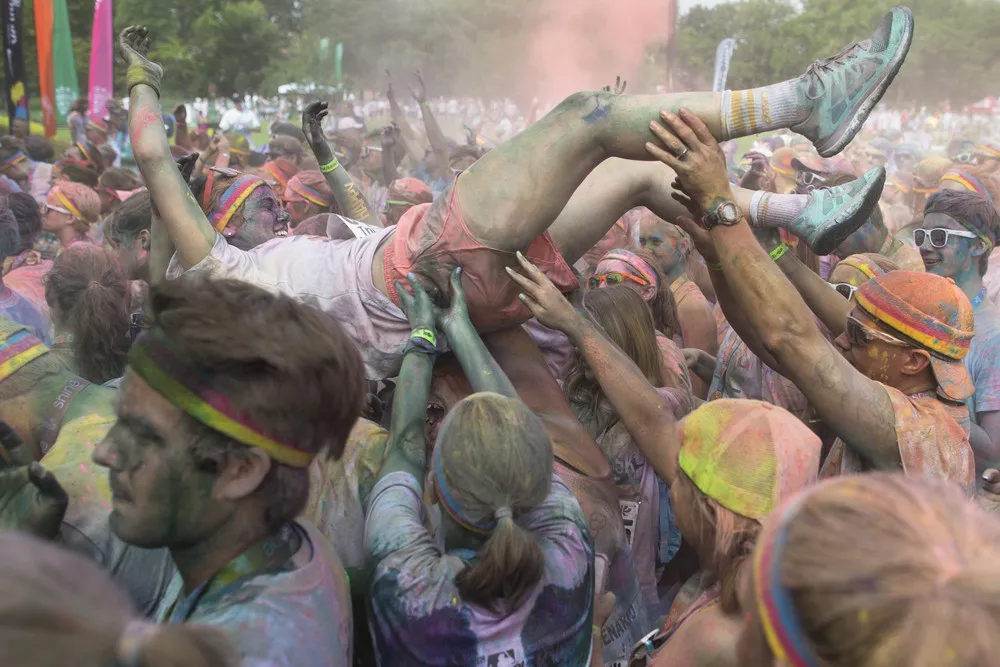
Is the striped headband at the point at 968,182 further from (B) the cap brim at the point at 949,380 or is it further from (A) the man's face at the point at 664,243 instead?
(B) the cap brim at the point at 949,380

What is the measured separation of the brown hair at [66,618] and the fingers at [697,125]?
2076 mm

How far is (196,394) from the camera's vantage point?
1.64 metres

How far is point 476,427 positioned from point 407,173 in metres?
11.4

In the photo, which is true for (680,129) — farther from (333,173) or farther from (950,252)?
(950,252)

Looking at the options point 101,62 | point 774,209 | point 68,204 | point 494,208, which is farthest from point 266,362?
point 101,62

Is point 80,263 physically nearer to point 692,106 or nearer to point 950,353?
point 692,106

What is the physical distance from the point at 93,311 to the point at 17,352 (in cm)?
74

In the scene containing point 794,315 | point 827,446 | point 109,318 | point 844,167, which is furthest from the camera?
point 844,167

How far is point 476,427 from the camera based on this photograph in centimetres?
207

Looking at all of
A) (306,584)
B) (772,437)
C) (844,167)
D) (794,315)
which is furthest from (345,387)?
(844,167)

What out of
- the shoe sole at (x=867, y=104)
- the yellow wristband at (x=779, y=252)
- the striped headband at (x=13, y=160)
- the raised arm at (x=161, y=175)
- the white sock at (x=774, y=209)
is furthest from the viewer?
the striped headband at (x=13, y=160)

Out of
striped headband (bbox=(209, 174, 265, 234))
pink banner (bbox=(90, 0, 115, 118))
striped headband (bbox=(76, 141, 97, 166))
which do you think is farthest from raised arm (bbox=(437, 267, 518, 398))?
pink banner (bbox=(90, 0, 115, 118))

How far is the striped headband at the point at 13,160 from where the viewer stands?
364 inches

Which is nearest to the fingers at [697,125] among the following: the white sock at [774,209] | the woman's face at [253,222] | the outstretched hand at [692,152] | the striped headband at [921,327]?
the outstretched hand at [692,152]
